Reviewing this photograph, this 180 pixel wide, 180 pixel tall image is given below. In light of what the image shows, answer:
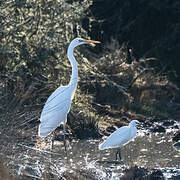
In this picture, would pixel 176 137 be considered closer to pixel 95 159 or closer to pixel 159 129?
pixel 159 129

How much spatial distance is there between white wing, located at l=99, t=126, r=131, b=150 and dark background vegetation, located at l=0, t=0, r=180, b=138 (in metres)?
1.39

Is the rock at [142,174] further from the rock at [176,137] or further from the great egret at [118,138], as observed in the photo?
the rock at [176,137]

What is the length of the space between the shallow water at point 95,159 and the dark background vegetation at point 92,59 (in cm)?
44

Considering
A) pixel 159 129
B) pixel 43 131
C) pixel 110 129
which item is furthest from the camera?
pixel 159 129

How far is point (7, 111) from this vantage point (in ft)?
26.9

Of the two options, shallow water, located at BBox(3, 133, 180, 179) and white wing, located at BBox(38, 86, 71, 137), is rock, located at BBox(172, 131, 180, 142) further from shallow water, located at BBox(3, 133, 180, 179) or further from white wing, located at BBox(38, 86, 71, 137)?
white wing, located at BBox(38, 86, 71, 137)

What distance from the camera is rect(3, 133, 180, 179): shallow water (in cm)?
816

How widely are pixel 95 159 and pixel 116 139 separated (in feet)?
1.94

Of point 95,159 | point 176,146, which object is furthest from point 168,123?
point 95,159

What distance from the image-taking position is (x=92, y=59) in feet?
60.4

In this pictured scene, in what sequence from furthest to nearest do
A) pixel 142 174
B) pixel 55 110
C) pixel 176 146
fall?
pixel 176 146 → pixel 55 110 → pixel 142 174

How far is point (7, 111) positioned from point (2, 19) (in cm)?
471

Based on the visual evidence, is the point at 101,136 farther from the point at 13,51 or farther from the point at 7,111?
the point at 7,111

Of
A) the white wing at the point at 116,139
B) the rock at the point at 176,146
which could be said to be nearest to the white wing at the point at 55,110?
the white wing at the point at 116,139
